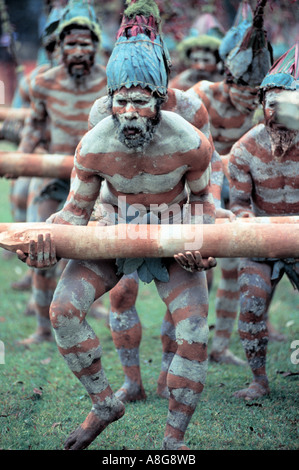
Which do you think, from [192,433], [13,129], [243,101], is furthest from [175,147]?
[13,129]

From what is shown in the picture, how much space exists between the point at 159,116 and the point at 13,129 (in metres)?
4.22

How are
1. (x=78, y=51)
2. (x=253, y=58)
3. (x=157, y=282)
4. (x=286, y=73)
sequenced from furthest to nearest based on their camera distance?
(x=78, y=51) → (x=253, y=58) → (x=286, y=73) → (x=157, y=282)

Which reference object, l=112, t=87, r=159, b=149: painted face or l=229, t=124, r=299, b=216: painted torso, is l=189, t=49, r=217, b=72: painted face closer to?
l=229, t=124, r=299, b=216: painted torso

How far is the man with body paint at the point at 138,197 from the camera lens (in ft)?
11.2

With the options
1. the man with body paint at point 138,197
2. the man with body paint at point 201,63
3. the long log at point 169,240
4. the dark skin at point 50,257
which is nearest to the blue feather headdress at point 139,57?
the man with body paint at point 138,197

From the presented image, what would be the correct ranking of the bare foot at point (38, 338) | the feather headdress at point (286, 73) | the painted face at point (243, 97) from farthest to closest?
the bare foot at point (38, 338) → the painted face at point (243, 97) → the feather headdress at point (286, 73)

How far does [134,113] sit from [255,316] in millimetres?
1616

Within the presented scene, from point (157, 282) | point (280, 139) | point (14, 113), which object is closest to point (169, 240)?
point (157, 282)

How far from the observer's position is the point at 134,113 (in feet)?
11.1

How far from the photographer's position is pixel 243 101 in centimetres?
526

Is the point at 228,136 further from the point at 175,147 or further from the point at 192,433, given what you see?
the point at 192,433

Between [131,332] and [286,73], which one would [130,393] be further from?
[286,73]

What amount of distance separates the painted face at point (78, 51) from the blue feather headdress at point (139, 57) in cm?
218

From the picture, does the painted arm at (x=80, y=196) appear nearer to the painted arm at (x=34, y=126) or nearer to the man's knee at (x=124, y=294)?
the man's knee at (x=124, y=294)
